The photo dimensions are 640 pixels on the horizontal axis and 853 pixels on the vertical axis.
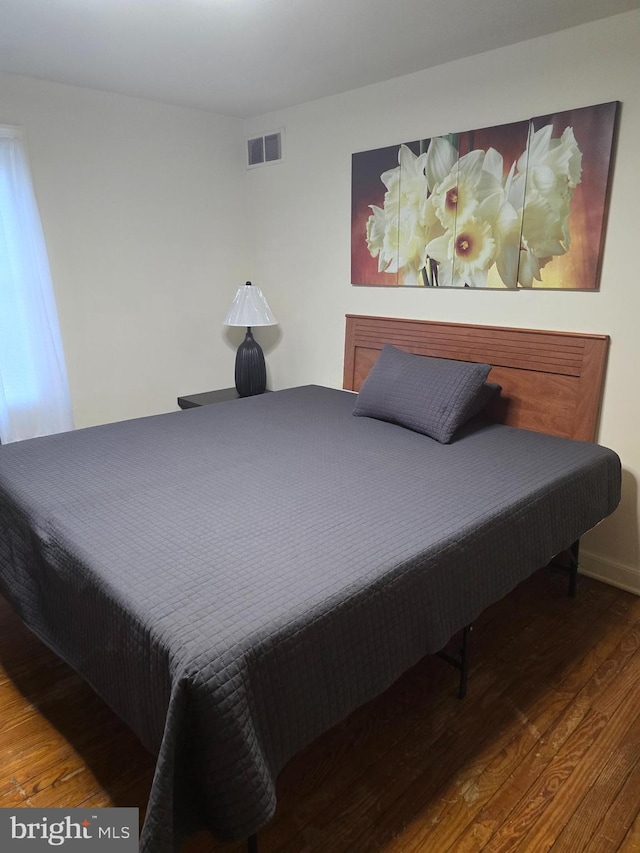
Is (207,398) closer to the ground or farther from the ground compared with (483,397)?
closer to the ground

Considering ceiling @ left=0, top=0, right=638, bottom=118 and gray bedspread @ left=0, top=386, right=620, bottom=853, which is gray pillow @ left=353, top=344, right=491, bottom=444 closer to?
gray bedspread @ left=0, top=386, right=620, bottom=853

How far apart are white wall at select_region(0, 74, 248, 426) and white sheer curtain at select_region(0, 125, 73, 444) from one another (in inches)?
4.3

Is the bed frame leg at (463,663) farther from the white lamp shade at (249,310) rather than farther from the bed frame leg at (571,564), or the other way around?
the white lamp shade at (249,310)

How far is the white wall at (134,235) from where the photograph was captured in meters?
2.91

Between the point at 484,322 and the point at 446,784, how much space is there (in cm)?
191

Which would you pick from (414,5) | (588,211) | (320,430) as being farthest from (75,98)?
(588,211)

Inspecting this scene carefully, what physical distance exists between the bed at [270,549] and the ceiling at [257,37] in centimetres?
121

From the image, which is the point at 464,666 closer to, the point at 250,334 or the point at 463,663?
the point at 463,663

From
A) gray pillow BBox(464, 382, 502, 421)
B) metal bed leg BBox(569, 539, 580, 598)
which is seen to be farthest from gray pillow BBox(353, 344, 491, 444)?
metal bed leg BBox(569, 539, 580, 598)

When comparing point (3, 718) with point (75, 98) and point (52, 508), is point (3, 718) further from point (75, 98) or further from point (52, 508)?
point (75, 98)

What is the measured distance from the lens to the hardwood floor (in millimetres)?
1387

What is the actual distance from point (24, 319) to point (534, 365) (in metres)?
2.55
